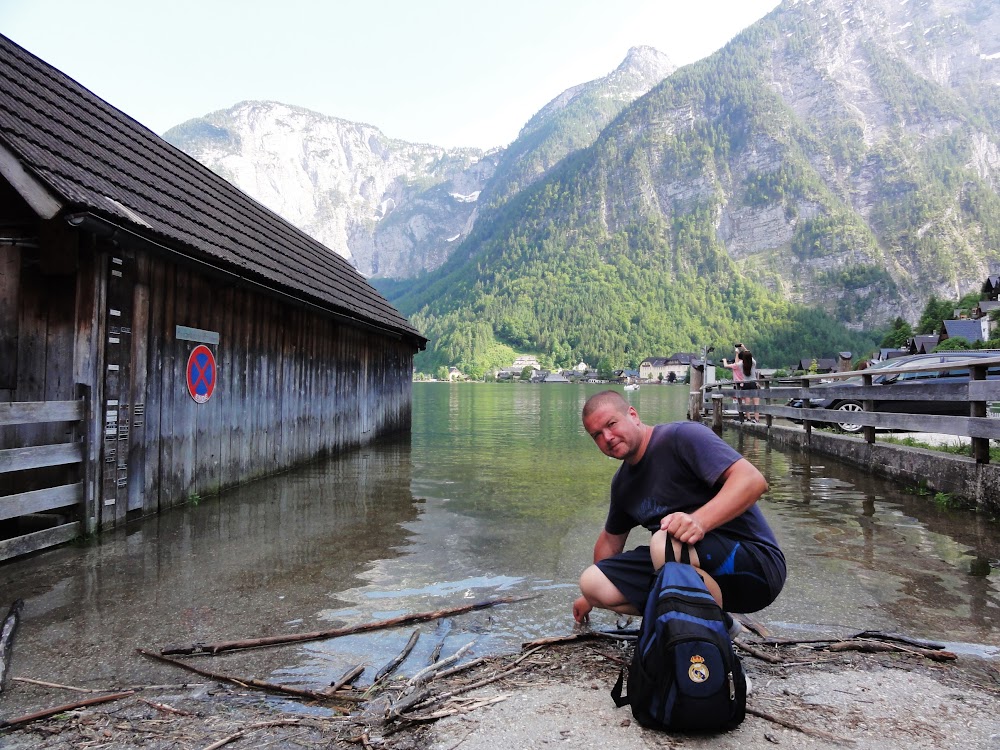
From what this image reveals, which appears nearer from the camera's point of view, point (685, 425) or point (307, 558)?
point (685, 425)

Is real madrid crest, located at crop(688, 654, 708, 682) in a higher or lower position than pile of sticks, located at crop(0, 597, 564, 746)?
higher

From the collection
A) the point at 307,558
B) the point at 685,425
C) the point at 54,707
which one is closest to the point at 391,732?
the point at 54,707

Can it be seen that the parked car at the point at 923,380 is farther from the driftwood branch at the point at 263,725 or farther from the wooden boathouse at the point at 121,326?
the driftwood branch at the point at 263,725

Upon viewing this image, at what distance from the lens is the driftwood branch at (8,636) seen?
300 cm

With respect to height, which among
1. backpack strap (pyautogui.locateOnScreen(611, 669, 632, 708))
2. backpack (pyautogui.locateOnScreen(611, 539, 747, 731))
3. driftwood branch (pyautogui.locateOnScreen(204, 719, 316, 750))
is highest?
backpack (pyautogui.locateOnScreen(611, 539, 747, 731))

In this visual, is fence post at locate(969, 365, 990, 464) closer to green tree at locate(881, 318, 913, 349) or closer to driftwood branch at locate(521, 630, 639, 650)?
driftwood branch at locate(521, 630, 639, 650)

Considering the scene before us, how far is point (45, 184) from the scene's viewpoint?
502 cm

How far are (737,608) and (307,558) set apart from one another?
12.5 feet

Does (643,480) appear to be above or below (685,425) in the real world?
below

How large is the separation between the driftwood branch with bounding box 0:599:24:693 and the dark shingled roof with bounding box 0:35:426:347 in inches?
125

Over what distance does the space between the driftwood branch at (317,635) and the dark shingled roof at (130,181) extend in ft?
12.6

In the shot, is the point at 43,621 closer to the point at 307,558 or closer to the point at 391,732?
the point at 307,558

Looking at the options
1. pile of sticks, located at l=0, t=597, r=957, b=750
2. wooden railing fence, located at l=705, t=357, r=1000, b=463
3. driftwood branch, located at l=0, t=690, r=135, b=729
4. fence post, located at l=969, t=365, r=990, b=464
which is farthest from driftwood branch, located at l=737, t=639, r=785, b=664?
fence post, located at l=969, t=365, r=990, b=464

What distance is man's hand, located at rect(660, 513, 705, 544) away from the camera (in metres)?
2.59
